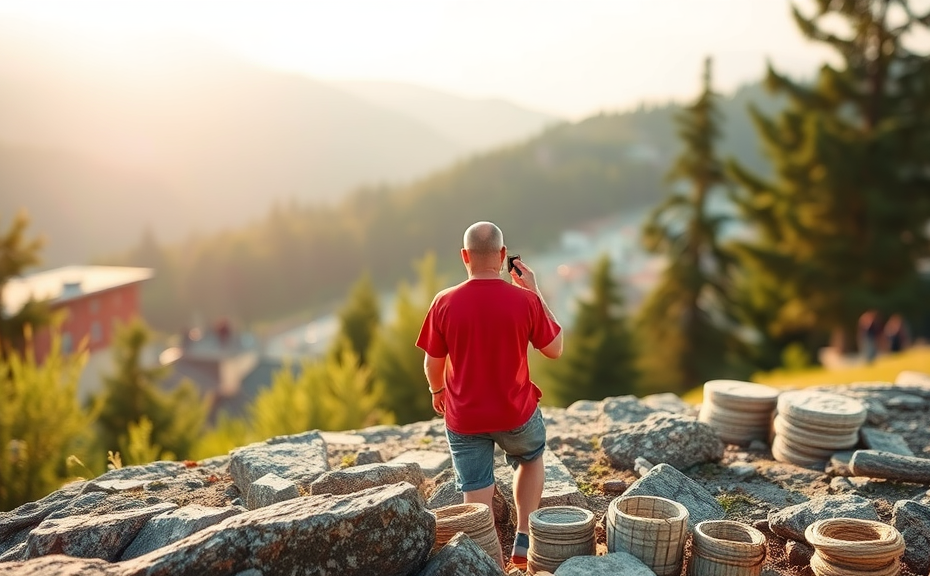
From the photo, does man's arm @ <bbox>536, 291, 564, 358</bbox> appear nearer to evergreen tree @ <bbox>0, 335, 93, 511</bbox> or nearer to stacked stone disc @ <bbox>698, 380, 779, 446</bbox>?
stacked stone disc @ <bbox>698, 380, 779, 446</bbox>

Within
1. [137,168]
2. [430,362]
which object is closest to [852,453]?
[430,362]

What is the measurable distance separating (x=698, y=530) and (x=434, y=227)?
115065 mm

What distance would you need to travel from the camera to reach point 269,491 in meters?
5.82

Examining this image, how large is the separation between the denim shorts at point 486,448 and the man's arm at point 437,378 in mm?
199

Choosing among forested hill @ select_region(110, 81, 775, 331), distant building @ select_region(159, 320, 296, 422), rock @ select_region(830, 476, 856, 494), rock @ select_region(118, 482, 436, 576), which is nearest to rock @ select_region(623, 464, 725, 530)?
rock @ select_region(830, 476, 856, 494)

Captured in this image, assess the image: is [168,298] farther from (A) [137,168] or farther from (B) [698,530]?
(B) [698,530]

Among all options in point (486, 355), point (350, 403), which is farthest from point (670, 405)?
point (350, 403)

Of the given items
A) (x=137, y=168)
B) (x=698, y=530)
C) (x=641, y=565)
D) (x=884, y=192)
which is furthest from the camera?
(x=137, y=168)

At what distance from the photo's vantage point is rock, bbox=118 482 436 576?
4180 millimetres

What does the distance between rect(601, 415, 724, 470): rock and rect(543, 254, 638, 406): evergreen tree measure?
21608 millimetres

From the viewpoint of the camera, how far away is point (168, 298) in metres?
109

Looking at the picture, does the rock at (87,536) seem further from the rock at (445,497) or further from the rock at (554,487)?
the rock at (554,487)

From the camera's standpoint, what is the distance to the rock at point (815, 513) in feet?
18.5

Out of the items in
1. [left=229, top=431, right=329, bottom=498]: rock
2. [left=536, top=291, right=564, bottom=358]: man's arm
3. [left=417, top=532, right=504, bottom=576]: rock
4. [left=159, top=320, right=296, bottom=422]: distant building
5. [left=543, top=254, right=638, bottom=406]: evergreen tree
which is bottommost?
[left=159, top=320, right=296, bottom=422]: distant building
